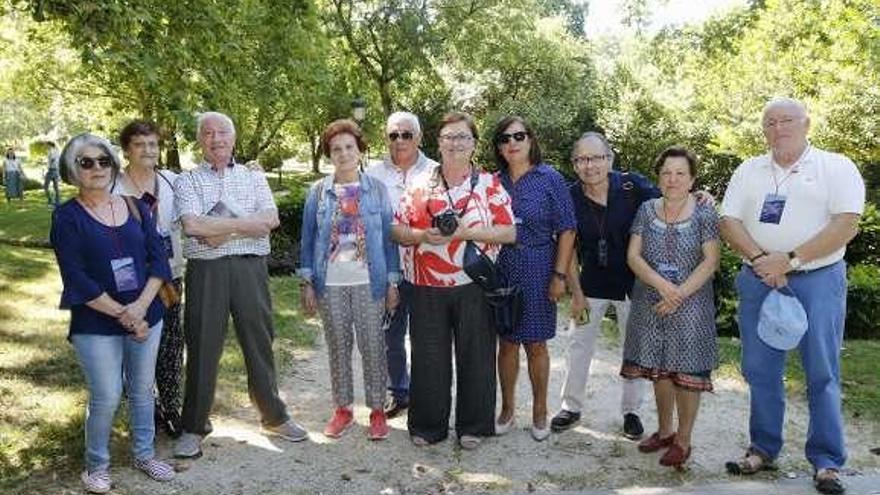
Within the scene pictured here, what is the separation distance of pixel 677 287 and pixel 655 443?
1056 mm

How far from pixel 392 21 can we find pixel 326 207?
17113 millimetres

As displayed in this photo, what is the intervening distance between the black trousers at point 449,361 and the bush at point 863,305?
4948mm

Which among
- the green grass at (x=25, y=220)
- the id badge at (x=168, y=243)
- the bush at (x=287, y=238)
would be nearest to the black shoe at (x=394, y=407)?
the id badge at (x=168, y=243)

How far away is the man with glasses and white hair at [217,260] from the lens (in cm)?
421

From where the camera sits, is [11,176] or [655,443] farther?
[11,176]

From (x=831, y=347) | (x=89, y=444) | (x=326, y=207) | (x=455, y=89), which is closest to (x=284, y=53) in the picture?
(x=326, y=207)

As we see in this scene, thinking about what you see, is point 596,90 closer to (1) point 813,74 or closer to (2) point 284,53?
(1) point 813,74

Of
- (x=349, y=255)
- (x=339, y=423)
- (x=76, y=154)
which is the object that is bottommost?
(x=339, y=423)

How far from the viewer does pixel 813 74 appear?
12438mm

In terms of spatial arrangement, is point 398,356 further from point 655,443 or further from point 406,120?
point 655,443

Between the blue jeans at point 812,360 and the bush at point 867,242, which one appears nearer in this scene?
the blue jeans at point 812,360

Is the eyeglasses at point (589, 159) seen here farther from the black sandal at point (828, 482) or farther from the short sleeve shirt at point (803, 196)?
the black sandal at point (828, 482)

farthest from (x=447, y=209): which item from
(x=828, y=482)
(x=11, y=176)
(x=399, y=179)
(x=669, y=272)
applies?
(x=11, y=176)

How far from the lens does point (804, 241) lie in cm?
384
